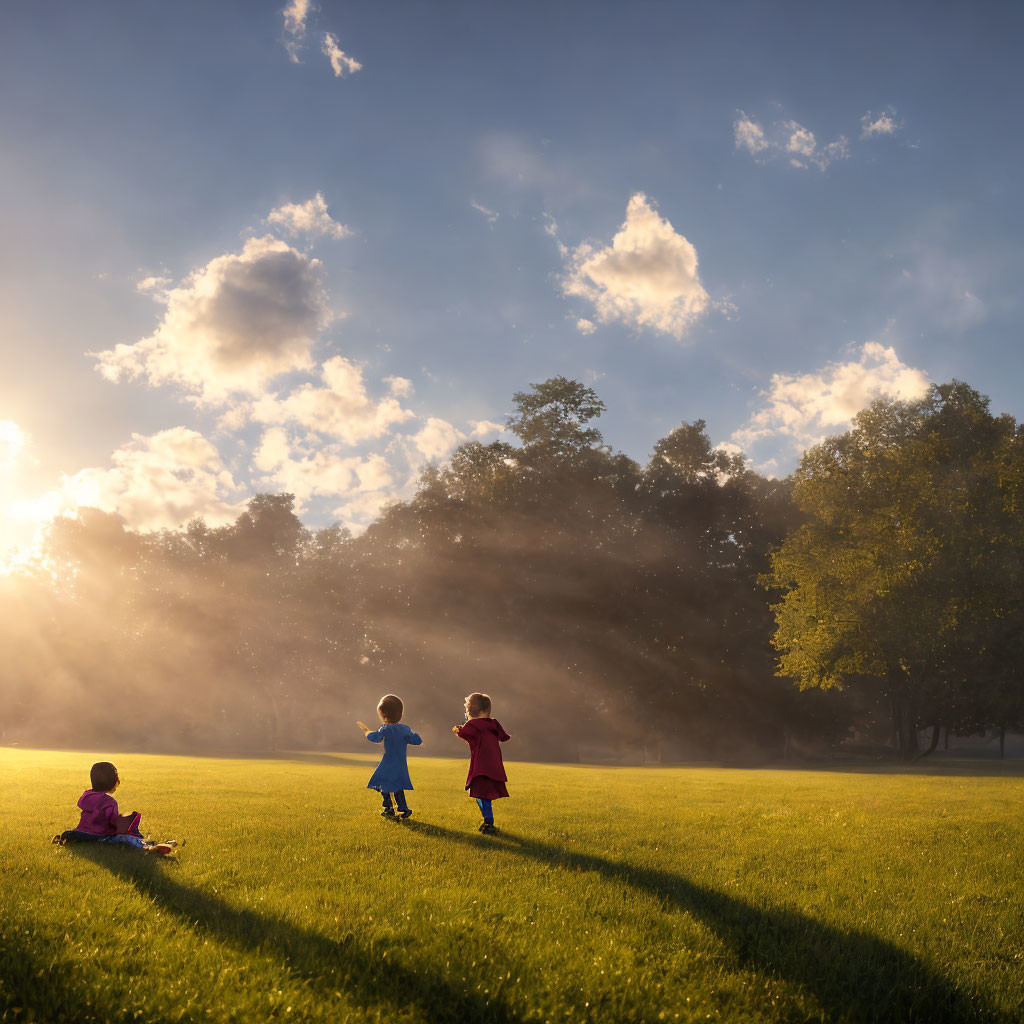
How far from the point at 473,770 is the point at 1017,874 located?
763 centimetres

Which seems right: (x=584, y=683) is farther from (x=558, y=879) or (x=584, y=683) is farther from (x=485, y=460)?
(x=558, y=879)

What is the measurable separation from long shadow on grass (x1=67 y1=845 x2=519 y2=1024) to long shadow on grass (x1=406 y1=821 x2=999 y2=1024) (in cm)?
245

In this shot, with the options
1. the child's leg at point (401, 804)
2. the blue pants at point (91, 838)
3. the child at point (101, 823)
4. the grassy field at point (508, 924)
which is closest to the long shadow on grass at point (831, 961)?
the grassy field at point (508, 924)

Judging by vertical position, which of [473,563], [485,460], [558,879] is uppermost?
[485,460]

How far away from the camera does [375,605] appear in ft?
188

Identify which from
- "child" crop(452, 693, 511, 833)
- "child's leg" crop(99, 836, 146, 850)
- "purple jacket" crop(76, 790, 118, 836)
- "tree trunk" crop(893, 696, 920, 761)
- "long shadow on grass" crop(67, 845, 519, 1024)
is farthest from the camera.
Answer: "tree trunk" crop(893, 696, 920, 761)

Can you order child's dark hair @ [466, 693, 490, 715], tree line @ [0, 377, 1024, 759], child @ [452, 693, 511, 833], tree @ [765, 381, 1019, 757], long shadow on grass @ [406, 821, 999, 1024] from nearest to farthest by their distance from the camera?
long shadow on grass @ [406, 821, 999, 1024] → child @ [452, 693, 511, 833] → child's dark hair @ [466, 693, 490, 715] → tree @ [765, 381, 1019, 757] → tree line @ [0, 377, 1024, 759]

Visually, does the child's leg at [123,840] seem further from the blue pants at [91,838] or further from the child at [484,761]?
the child at [484,761]

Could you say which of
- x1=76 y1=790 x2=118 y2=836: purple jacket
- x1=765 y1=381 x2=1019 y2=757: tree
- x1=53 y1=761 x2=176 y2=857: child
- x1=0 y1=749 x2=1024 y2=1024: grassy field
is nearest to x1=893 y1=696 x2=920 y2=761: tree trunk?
x1=765 y1=381 x2=1019 y2=757: tree

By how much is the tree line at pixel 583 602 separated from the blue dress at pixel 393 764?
1159 inches

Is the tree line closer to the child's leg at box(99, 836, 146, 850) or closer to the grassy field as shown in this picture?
the grassy field

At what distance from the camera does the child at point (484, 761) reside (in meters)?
11.7

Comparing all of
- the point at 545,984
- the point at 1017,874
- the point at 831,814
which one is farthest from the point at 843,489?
the point at 545,984

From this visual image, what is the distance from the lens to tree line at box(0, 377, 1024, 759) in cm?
3666
